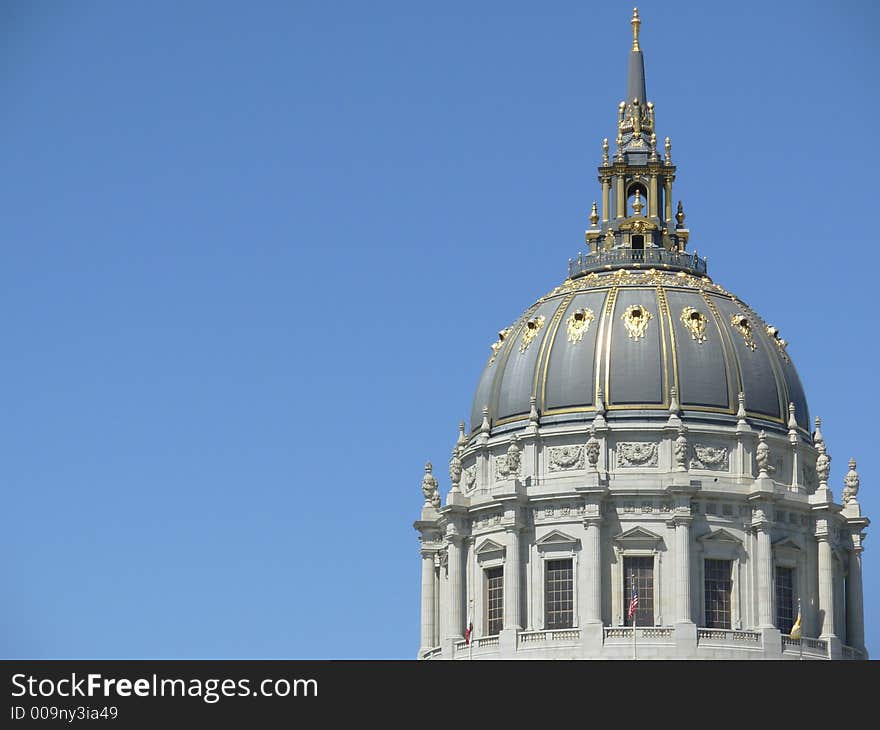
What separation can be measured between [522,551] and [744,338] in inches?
683

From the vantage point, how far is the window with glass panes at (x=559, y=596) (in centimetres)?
17525

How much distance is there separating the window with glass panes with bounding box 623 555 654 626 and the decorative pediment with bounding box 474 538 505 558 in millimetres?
7173

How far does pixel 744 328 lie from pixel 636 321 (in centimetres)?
631

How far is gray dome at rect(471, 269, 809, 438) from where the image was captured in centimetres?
17988

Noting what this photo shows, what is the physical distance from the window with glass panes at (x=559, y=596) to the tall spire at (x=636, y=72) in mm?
31264

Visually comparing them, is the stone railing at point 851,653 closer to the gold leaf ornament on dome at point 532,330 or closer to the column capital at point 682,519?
the column capital at point 682,519

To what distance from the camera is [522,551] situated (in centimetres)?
17738

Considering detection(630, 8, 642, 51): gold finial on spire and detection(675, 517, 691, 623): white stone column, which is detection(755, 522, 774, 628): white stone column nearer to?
detection(675, 517, 691, 623): white stone column

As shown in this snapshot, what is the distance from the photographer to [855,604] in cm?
18062

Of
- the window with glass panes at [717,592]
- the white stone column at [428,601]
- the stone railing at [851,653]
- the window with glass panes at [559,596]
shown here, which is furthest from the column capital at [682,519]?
the white stone column at [428,601]

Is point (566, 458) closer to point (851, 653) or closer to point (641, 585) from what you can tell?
point (641, 585)
